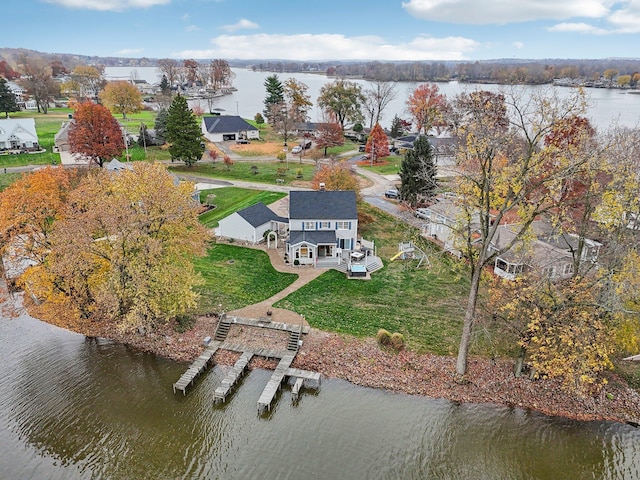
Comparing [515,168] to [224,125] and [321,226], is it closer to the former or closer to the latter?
[321,226]

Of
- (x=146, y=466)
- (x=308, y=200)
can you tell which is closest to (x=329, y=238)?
(x=308, y=200)

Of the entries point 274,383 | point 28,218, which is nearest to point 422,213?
Result: point 274,383

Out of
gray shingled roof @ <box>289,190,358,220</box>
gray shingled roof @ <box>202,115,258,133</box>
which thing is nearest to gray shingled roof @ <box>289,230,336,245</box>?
gray shingled roof @ <box>289,190,358,220</box>

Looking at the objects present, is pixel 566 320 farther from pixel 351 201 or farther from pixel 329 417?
pixel 351 201

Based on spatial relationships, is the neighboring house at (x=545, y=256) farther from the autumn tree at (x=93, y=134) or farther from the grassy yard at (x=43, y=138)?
the grassy yard at (x=43, y=138)

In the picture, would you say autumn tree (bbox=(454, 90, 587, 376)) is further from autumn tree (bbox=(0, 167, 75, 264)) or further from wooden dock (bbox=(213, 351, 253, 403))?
autumn tree (bbox=(0, 167, 75, 264))

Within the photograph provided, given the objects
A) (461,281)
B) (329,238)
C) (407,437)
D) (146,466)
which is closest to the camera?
(146,466)
